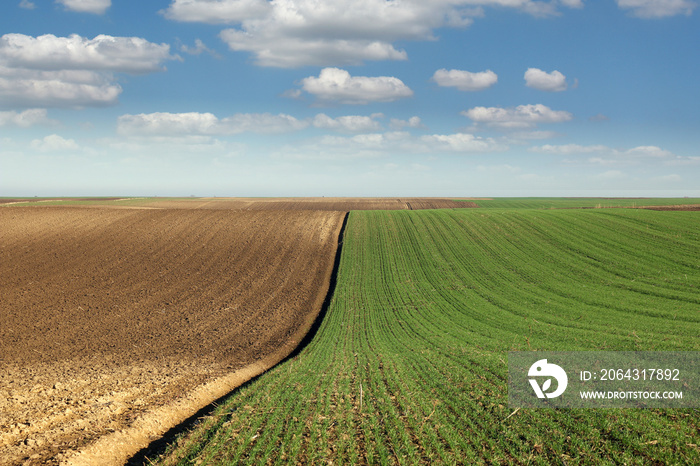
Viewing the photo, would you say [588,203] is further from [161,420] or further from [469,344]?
[161,420]

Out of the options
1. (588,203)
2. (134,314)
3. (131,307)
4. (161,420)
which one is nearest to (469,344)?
(161,420)

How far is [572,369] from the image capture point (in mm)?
13492

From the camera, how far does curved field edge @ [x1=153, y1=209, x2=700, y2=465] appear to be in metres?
9.34

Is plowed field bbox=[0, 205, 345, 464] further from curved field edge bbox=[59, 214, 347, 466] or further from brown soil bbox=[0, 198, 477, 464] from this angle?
curved field edge bbox=[59, 214, 347, 466]

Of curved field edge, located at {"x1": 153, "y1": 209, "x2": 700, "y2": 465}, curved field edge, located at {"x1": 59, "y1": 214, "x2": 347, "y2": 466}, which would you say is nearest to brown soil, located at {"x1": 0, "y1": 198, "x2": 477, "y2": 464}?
curved field edge, located at {"x1": 59, "y1": 214, "x2": 347, "y2": 466}

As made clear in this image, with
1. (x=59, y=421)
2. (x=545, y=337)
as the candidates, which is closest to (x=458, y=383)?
(x=545, y=337)

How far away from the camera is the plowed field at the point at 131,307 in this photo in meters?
13.1

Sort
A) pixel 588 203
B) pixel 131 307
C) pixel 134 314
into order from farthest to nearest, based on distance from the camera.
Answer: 1. pixel 588 203
2. pixel 131 307
3. pixel 134 314

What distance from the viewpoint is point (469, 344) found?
1884 centimetres

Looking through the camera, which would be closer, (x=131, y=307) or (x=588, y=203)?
(x=131, y=307)

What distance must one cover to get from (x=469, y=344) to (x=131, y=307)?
66.7 ft

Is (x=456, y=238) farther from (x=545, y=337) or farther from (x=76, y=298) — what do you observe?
(x=76, y=298)

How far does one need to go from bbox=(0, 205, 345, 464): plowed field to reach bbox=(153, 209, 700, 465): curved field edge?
279 cm

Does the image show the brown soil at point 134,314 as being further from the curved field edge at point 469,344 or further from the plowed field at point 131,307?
the curved field edge at point 469,344
